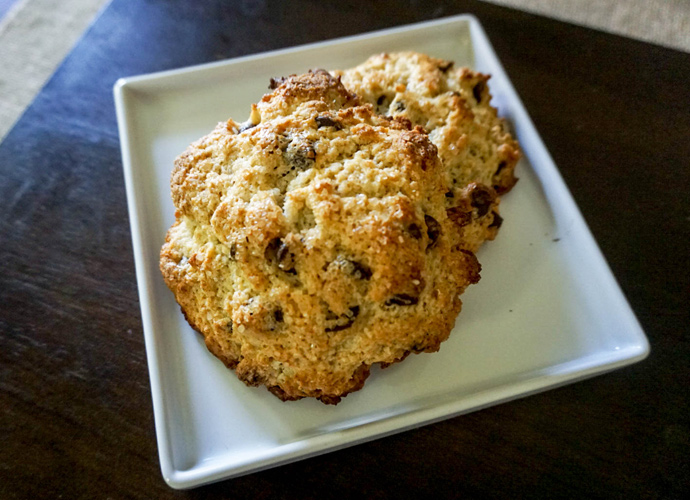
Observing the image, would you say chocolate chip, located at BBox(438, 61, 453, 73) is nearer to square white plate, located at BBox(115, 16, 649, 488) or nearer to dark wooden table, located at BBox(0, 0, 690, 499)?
square white plate, located at BBox(115, 16, 649, 488)

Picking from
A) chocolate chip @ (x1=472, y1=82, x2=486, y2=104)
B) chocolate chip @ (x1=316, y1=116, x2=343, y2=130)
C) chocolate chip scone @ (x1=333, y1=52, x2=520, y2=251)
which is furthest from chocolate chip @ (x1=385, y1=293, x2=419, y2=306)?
chocolate chip @ (x1=472, y1=82, x2=486, y2=104)

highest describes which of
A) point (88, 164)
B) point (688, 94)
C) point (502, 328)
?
point (88, 164)

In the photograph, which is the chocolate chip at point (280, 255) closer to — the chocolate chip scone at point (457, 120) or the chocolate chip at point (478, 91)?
the chocolate chip scone at point (457, 120)

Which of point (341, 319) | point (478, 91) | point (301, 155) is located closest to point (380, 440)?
point (341, 319)

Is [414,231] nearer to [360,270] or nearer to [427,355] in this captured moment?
[360,270]

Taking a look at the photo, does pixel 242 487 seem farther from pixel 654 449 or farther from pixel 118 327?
pixel 654 449

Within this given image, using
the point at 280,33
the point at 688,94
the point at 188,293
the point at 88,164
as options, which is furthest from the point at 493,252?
the point at 88,164
